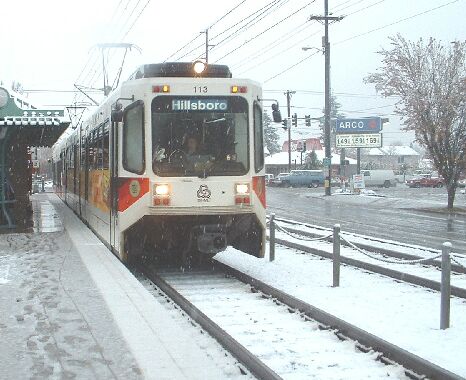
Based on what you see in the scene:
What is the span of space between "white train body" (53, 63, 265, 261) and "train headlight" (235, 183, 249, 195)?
0.05 ft

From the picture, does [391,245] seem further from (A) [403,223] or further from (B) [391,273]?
(A) [403,223]

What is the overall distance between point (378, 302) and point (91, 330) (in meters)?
4.18

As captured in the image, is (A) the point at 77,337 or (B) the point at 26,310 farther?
(B) the point at 26,310

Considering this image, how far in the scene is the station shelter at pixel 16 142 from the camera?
51.5 feet

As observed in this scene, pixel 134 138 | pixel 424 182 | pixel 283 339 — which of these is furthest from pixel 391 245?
pixel 424 182

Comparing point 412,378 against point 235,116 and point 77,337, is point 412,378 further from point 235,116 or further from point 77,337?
point 235,116

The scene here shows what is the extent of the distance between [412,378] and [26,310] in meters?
4.06

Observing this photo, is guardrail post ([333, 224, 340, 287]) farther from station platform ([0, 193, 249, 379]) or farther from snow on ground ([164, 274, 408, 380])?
station platform ([0, 193, 249, 379])

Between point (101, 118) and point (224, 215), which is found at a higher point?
point (101, 118)

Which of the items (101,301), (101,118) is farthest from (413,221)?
(101,301)

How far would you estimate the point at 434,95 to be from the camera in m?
31.3

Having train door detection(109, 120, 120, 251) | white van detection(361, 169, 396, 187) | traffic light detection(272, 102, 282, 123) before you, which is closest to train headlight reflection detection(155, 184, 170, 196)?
train door detection(109, 120, 120, 251)

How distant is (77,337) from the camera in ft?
20.0

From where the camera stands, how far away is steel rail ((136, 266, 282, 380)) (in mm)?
5762
